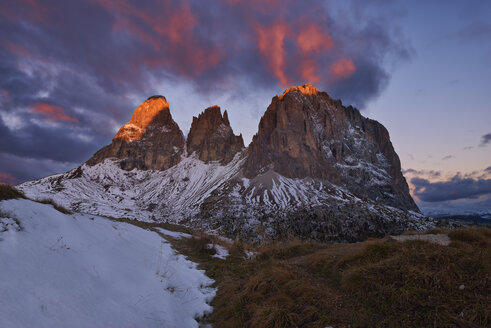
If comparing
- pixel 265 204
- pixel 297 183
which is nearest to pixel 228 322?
pixel 265 204

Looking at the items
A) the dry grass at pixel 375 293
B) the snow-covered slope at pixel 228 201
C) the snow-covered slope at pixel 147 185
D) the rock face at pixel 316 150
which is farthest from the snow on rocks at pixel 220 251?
the rock face at pixel 316 150

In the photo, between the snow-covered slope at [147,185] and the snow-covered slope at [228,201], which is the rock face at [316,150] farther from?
the snow-covered slope at [147,185]

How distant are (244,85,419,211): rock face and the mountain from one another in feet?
2.42

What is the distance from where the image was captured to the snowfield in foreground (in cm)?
354

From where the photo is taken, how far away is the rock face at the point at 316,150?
154750 millimetres

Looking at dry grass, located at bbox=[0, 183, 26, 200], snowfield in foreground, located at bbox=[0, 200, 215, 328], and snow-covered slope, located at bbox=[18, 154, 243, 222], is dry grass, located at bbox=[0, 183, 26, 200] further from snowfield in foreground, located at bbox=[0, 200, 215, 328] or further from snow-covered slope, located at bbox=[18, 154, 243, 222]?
snow-covered slope, located at bbox=[18, 154, 243, 222]

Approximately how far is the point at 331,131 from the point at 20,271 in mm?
196266

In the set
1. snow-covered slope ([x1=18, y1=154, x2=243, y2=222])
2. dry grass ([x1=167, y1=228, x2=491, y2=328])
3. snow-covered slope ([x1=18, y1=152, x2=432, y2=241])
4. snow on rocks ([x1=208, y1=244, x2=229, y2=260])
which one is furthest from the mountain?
dry grass ([x1=167, y1=228, x2=491, y2=328])

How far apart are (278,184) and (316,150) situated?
1856 inches

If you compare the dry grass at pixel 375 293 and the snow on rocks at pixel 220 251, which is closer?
the dry grass at pixel 375 293

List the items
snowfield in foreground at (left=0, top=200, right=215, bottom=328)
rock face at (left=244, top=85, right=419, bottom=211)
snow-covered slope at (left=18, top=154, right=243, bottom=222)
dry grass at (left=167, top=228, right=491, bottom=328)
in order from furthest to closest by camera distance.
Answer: rock face at (left=244, top=85, right=419, bottom=211) < snow-covered slope at (left=18, top=154, right=243, bottom=222) < dry grass at (left=167, top=228, right=491, bottom=328) < snowfield in foreground at (left=0, top=200, right=215, bottom=328)

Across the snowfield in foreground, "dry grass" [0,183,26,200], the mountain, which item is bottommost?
the snowfield in foreground

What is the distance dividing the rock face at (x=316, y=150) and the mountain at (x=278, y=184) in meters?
0.74

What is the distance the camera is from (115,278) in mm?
5469
